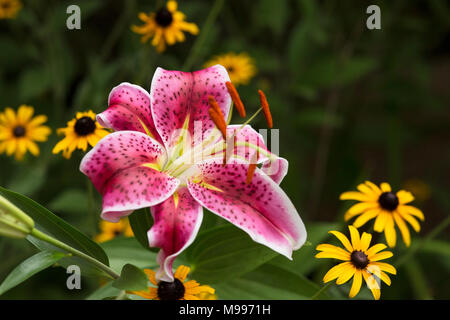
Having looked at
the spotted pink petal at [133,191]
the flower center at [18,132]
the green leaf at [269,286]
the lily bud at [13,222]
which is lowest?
the green leaf at [269,286]

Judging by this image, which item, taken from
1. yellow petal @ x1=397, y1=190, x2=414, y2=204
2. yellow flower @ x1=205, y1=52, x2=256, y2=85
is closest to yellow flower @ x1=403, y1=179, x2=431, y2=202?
yellow flower @ x1=205, y1=52, x2=256, y2=85

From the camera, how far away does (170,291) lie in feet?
1.31

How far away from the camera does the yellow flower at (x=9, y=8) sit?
0.84 m

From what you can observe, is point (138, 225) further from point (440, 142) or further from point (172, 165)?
point (440, 142)

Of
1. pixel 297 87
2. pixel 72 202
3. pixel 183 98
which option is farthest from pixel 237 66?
pixel 183 98

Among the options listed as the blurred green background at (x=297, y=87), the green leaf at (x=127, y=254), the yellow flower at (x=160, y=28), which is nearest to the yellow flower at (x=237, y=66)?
the blurred green background at (x=297, y=87)

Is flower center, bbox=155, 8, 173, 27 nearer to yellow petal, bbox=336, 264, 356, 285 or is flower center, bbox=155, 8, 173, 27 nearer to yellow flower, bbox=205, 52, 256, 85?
yellow flower, bbox=205, 52, 256, 85

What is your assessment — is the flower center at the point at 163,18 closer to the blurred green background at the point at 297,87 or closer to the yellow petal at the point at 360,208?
the blurred green background at the point at 297,87

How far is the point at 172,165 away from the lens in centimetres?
43

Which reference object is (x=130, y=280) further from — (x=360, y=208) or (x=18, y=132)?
(x=18, y=132)

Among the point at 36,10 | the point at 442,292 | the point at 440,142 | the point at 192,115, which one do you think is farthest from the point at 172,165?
the point at 440,142

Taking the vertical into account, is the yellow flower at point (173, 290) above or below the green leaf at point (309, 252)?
above

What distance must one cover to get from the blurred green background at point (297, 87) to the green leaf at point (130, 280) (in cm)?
26

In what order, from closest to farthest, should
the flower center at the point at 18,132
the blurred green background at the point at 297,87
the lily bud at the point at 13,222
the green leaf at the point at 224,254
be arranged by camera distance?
1. the lily bud at the point at 13,222
2. the green leaf at the point at 224,254
3. the flower center at the point at 18,132
4. the blurred green background at the point at 297,87
